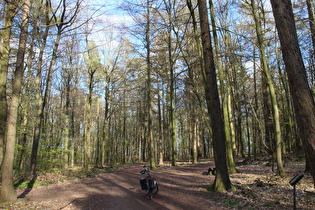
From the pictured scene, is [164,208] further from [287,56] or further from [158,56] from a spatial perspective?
[158,56]

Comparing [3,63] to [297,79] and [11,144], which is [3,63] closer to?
[11,144]

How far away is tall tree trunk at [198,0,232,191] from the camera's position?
7.20 m

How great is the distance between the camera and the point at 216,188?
7.15 meters

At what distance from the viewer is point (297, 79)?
4.12 metres

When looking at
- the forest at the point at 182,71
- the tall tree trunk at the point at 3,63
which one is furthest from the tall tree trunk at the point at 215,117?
the tall tree trunk at the point at 3,63

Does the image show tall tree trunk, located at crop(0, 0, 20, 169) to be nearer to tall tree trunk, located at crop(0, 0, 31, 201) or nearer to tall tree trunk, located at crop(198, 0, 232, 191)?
tall tree trunk, located at crop(0, 0, 31, 201)

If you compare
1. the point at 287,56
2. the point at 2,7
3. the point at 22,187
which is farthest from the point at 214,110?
the point at 22,187

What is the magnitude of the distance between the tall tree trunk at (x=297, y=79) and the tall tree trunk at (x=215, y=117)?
3.45 metres

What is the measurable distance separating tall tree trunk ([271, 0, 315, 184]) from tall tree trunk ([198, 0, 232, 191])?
345 cm

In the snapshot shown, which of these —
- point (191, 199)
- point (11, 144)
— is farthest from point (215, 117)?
point (11, 144)

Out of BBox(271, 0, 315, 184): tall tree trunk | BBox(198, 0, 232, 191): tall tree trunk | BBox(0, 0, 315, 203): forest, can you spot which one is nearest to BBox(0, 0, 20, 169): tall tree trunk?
BBox(0, 0, 315, 203): forest

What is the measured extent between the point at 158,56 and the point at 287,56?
16.6 m

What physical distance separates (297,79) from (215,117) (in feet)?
12.2

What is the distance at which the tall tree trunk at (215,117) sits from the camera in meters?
7.20
